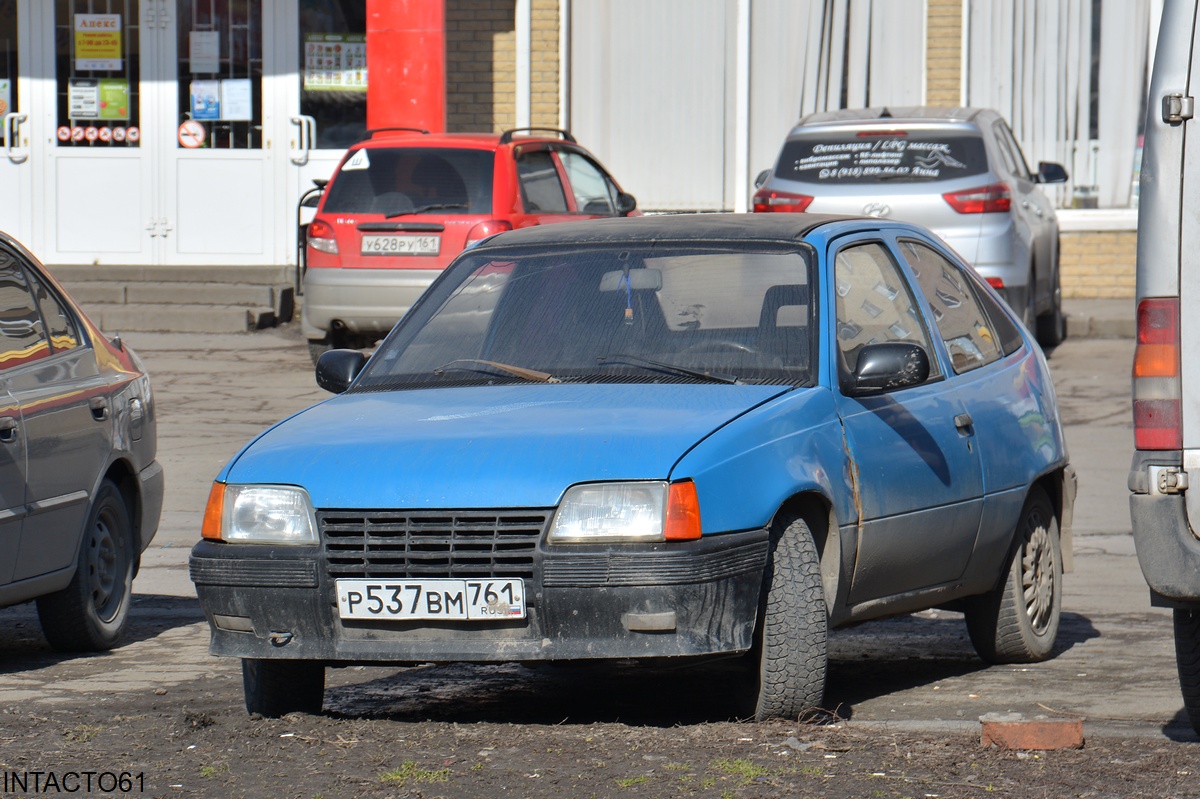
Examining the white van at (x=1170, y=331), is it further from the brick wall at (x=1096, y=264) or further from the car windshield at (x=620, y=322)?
the brick wall at (x=1096, y=264)

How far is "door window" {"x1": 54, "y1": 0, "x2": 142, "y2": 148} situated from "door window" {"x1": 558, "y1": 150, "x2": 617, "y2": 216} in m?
5.21

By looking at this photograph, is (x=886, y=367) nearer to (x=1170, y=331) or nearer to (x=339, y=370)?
(x=1170, y=331)

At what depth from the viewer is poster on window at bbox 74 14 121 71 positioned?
712 inches

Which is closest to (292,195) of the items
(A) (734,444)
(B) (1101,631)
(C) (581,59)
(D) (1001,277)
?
(C) (581,59)

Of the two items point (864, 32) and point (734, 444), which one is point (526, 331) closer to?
point (734, 444)

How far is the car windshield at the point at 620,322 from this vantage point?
5.61 meters

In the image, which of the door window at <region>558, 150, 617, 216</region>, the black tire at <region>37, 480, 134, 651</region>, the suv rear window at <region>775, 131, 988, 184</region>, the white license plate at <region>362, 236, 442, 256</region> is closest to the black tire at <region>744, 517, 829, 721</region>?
the black tire at <region>37, 480, 134, 651</region>

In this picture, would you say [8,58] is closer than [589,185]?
No

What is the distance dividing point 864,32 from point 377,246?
721cm

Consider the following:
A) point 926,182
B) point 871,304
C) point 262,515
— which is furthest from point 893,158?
point 262,515

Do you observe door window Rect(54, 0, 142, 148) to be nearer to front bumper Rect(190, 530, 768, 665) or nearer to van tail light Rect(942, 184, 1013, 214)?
van tail light Rect(942, 184, 1013, 214)

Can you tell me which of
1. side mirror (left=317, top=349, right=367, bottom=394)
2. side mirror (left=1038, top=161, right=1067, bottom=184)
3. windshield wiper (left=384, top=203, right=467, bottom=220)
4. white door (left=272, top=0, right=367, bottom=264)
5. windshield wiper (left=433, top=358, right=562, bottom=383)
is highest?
white door (left=272, top=0, right=367, bottom=264)

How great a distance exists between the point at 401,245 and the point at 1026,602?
25.3 feet

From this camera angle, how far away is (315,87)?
18.3 m
